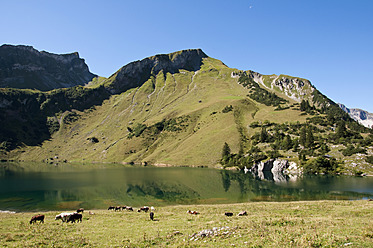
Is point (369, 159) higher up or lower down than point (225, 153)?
lower down

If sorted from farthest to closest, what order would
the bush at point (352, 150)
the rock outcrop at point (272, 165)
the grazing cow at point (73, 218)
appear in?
the rock outcrop at point (272, 165), the bush at point (352, 150), the grazing cow at point (73, 218)

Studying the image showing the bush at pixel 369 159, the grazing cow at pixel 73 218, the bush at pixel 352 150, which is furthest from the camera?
the bush at pixel 352 150

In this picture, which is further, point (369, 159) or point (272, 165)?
point (272, 165)

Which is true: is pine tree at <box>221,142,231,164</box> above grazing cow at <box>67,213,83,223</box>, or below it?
above

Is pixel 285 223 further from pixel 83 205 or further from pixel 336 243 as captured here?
pixel 83 205

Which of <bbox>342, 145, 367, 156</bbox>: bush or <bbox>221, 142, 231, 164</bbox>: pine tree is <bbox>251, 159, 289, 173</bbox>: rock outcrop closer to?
<bbox>221, 142, 231, 164</bbox>: pine tree

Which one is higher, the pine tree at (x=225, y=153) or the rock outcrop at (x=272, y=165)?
the pine tree at (x=225, y=153)

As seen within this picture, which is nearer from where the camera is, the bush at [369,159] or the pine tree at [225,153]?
the bush at [369,159]

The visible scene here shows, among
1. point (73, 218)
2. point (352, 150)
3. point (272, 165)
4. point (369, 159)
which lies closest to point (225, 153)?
point (272, 165)

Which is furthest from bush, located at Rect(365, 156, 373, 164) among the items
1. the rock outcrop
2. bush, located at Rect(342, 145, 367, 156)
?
the rock outcrop

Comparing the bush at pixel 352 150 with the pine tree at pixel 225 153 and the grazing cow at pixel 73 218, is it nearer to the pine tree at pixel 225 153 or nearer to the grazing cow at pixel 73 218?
the pine tree at pixel 225 153

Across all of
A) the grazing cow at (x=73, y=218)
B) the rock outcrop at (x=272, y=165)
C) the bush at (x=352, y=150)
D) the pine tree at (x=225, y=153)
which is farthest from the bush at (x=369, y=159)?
the grazing cow at (x=73, y=218)

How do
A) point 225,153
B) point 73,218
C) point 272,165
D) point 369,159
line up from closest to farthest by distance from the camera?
1. point 73,218
2. point 369,159
3. point 272,165
4. point 225,153

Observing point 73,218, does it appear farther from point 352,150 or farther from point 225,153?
point 352,150
